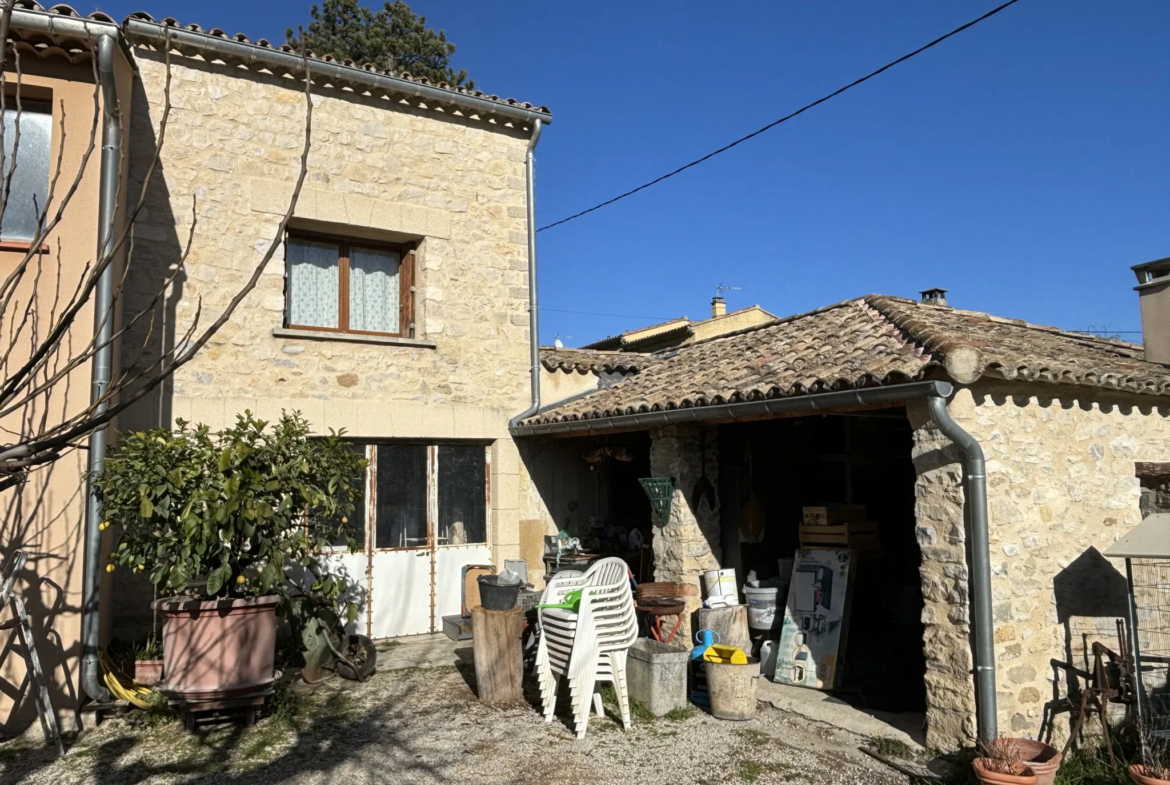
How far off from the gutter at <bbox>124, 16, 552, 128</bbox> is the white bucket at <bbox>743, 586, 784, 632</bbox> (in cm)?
568

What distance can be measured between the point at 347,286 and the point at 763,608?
519 cm

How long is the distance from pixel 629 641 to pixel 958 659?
82.7 inches

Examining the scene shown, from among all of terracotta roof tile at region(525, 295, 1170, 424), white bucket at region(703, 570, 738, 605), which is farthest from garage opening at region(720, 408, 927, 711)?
terracotta roof tile at region(525, 295, 1170, 424)

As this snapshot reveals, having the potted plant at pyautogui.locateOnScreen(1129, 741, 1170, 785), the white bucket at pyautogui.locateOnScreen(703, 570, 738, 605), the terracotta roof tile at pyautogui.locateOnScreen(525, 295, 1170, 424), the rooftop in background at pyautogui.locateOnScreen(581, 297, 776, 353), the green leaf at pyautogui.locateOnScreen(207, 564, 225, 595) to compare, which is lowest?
the potted plant at pyautogui.locateOnScreen(1129, 741, 1170, 785)

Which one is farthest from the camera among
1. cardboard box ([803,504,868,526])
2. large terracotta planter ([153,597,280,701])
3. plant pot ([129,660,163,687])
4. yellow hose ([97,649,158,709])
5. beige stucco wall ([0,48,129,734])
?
cardboard box ([803,504,868,526])

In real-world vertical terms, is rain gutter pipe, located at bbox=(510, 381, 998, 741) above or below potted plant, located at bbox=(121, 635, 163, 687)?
above

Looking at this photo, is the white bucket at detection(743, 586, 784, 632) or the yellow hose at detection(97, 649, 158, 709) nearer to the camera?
the yellow hose at detection(97, 649, 158, 709)

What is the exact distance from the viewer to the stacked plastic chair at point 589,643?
559 centimetres

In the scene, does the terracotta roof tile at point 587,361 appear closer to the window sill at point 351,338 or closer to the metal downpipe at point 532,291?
the metal downpipe at point 532,291

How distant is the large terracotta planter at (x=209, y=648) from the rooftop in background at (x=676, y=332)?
1511cm

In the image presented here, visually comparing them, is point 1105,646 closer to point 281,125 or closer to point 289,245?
point 289,245

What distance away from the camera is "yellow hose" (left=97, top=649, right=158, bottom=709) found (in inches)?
231

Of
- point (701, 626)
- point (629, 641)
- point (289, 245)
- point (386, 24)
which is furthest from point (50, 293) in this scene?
point (386, 24)

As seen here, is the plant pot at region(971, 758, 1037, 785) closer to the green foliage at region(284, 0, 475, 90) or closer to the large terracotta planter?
the large terracotta planter
